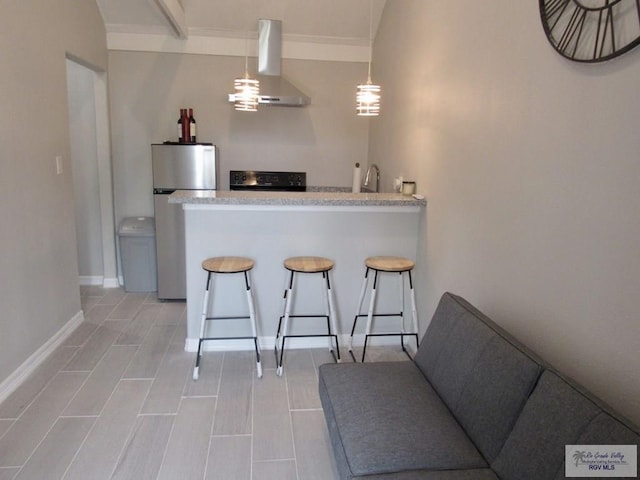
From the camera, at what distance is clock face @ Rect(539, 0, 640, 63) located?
4.93 ft

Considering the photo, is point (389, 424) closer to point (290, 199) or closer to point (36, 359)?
point (290, 199)

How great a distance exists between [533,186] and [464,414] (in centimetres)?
101

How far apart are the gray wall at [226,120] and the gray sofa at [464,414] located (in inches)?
126

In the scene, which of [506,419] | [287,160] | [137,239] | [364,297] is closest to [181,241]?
[137,239]

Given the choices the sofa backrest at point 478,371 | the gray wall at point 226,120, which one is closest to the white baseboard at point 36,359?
the gray wall at point 226,120

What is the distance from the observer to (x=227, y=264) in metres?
3.08

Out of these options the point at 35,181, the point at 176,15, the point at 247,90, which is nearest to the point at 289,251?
the point at 247,90

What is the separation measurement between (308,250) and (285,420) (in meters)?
1.25

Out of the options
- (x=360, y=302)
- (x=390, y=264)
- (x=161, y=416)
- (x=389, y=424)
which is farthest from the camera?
(x=360, y=302)

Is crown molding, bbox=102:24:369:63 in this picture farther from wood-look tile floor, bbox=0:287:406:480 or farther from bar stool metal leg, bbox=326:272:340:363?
wood-look tile floor, bbox=0:287:406:480

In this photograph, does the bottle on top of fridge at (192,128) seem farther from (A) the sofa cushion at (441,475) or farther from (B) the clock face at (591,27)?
(A) the sofa cushion at (441,475)

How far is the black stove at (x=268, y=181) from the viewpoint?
196 inches

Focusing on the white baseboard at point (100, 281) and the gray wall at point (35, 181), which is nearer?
the gray wall at point (35, 181)

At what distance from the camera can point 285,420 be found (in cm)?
260
